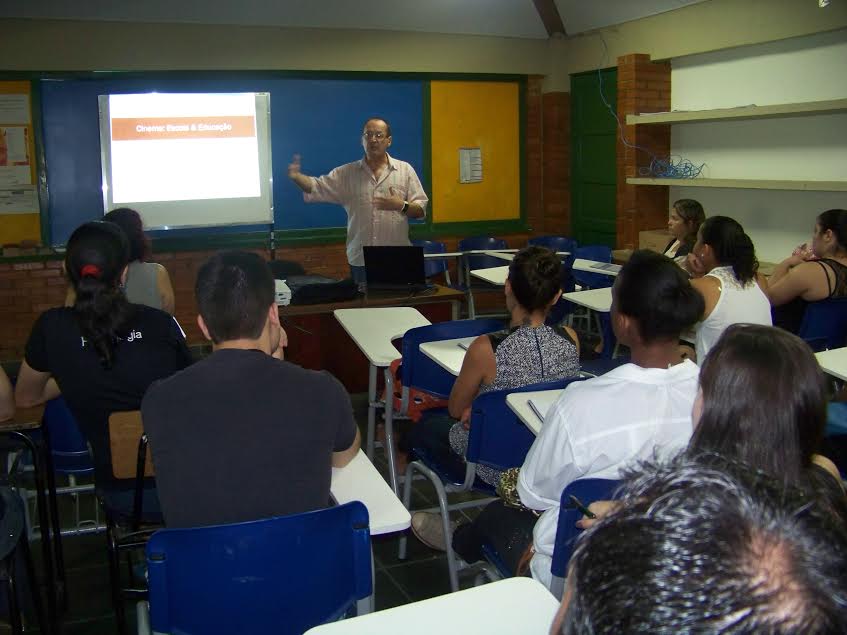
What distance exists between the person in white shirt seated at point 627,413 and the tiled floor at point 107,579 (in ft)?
3.50

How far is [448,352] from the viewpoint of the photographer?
3.11 m

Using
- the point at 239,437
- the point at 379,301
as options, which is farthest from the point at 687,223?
the point at 239,437

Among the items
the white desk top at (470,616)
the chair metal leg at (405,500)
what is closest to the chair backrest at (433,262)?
the chair metal leg at (405,500)

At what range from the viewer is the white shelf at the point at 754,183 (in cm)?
512

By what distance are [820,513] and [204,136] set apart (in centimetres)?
657

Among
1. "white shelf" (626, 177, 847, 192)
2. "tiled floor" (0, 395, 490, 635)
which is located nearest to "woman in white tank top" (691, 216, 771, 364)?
"tiled floor" (0, 395, 490, 635)

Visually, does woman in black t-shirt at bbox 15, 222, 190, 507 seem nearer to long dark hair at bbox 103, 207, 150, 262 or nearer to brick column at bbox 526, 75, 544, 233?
long dark hair at bbox 103, 207, 150, 262

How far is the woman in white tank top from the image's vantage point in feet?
11.6

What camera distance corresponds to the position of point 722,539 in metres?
0.54

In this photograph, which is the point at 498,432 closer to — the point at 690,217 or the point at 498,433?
the point at 498,433

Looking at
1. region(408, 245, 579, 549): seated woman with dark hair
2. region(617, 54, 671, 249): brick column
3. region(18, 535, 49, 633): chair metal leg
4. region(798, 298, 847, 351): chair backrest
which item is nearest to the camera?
region(18, 535, 49, 633): chair metal leg

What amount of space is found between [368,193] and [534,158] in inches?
106

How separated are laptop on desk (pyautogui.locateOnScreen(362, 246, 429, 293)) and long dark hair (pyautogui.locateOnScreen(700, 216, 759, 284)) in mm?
1735

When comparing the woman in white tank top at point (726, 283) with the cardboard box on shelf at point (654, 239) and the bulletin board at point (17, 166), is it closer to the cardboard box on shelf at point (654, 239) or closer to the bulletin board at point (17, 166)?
the cardboard box on shelf at point (654, 239)
